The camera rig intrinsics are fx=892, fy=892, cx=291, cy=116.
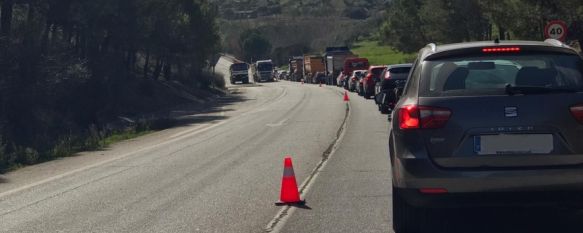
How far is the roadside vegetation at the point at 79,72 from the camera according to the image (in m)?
28.5

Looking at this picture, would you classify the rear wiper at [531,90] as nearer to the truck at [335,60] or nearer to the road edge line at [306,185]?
the road edge line at [306,185]

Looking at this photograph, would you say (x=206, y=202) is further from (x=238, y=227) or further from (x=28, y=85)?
(x=28, y=85)

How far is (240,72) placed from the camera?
9762 cm

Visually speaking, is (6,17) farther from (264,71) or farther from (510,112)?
(264,71)

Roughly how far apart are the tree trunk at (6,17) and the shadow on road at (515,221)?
79.9 ft

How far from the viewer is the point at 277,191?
11773 mm

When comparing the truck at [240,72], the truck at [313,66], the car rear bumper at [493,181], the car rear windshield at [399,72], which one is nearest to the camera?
the car rear bumper at [493,181]

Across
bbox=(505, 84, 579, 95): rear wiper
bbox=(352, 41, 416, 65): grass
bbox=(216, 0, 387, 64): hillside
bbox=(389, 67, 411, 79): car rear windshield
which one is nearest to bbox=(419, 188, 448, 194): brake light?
bbox=(505, 84, 579, 95): rear wiper

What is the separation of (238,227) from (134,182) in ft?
16.4

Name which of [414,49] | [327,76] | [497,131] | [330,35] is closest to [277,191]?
[497,131]

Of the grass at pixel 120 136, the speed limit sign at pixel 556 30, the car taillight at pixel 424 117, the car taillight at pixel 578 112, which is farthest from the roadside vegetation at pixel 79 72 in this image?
the car taillight at pixel 578 112

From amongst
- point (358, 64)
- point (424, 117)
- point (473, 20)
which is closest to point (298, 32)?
point (358, 64)

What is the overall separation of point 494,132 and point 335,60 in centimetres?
6378

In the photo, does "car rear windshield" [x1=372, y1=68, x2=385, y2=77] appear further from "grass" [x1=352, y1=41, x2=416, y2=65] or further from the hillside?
the hillside
